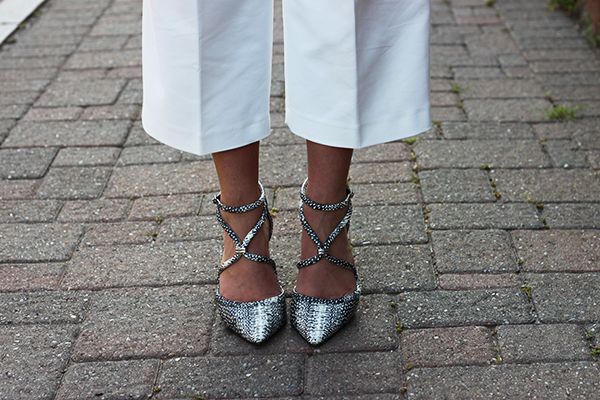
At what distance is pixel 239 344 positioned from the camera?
151cm

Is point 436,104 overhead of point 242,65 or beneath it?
beneath

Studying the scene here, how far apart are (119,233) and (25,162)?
27.9 inches

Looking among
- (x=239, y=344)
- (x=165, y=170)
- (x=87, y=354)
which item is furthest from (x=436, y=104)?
(x=87, y=354)

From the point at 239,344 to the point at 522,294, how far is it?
2.60 ft

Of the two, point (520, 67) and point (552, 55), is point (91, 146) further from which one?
point (552, 55)

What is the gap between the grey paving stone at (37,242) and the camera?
1860 mm

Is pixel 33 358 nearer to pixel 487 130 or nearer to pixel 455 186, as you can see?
pixel 455 186

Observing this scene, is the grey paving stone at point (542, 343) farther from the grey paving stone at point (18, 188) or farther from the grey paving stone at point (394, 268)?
the grey paving stone at point (18, 188)

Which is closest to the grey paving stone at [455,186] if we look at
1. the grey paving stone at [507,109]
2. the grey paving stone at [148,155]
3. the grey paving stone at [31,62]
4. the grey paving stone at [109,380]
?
the grey paving stone at [507,109]

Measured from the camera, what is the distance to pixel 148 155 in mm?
2424

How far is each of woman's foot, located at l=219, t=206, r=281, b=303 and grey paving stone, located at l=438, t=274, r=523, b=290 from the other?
50 centimetres

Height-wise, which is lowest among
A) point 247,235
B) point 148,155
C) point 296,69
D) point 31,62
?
point 31,62

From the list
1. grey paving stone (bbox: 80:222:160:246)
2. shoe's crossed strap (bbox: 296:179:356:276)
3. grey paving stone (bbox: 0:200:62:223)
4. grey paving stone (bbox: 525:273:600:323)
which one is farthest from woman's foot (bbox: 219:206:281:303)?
grey paving stone (bbox: 0:200:62:223)

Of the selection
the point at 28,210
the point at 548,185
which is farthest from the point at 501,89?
the point at 28,210
